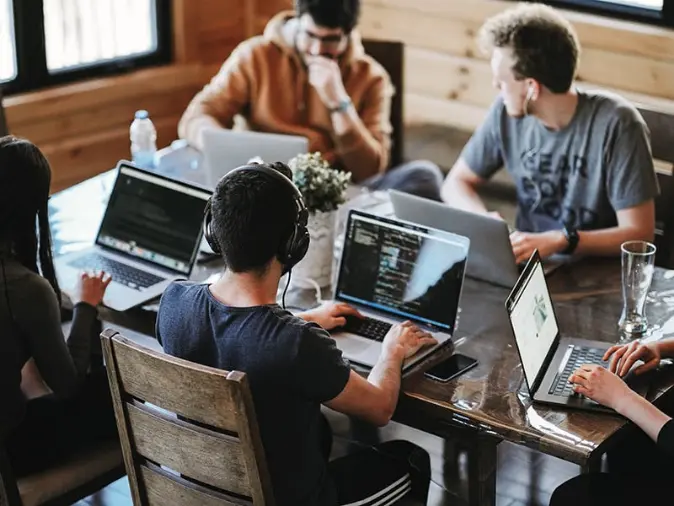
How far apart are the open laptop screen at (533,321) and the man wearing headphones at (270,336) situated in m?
0.28

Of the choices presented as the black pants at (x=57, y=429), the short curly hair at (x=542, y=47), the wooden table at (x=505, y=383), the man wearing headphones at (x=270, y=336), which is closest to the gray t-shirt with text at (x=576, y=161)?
the short curly hair at (x=542, y=47)

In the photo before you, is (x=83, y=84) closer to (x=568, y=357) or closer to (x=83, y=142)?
(x=83, y=142)

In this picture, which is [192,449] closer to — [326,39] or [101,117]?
[326,39]

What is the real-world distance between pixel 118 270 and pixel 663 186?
1.54 metres

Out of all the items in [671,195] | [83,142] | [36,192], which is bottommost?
[83,142]

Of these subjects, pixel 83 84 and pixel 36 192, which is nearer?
pixel 36 192

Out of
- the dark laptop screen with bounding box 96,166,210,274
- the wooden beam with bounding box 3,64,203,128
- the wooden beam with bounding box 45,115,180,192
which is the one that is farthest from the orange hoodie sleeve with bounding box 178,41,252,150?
the wooden beam with bounding box 45,115,180,192

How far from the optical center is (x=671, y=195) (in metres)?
3.18

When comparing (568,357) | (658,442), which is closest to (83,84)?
(568,357)

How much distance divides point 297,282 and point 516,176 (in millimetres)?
846

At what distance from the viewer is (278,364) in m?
1.93

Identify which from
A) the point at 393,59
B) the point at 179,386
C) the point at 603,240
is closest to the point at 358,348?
the point at 179,386

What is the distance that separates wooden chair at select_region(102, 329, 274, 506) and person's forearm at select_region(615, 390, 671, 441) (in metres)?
0.68

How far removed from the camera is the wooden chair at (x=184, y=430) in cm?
189
